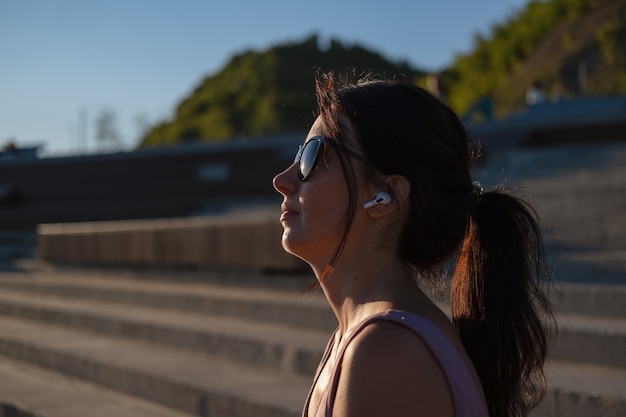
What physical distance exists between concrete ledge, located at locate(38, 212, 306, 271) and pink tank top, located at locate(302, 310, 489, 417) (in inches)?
182

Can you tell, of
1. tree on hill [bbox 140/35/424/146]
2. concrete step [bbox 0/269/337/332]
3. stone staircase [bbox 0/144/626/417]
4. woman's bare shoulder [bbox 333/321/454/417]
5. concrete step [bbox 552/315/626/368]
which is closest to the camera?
woman's bare shoulder [bbox 333/321/454/417]

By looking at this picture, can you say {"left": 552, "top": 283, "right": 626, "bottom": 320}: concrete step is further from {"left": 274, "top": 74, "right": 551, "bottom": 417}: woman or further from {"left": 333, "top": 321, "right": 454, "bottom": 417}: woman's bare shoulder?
{"left": 333, "top": 321, "right": 454, "bottom": 417}: woman's bare shoulder

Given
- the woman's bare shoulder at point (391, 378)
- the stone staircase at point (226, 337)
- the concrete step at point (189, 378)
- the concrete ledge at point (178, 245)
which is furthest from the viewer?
the concrete ledge at point (178, 245)

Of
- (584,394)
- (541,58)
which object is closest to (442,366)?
(584,394)

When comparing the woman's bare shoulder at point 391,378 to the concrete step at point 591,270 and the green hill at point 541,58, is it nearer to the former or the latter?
the concrete step at point 591,270

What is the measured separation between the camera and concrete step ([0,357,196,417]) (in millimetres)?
4242

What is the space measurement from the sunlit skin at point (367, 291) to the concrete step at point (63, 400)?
9.24ft

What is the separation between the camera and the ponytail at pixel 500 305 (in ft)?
5.58

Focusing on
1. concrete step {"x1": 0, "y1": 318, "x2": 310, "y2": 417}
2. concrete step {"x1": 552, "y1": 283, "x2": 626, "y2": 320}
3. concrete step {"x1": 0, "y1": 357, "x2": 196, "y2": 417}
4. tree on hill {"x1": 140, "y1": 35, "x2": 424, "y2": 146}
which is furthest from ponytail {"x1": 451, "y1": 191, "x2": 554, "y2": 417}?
tree on hill {"x1": 140, "y1": 35, "x2": 424, "y2": 146}

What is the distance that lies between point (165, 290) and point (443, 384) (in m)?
6.00

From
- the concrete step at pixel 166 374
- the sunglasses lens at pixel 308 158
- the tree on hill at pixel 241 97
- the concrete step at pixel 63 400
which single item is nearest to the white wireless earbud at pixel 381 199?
the sunglasses lens at pixel 308 158

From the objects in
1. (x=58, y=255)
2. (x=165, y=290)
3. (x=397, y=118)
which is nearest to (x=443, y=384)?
(x=397, y=118)

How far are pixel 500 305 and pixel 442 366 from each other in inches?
12.0

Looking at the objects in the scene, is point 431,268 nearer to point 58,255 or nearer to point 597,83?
point 58,255
